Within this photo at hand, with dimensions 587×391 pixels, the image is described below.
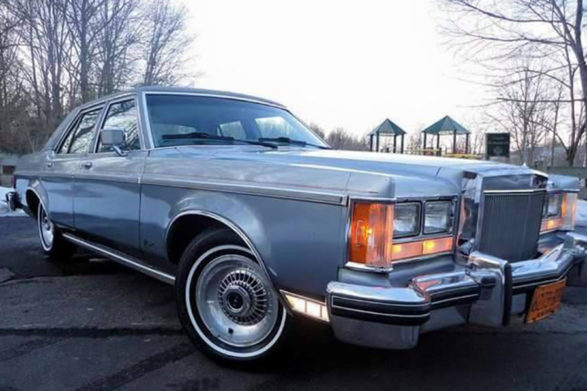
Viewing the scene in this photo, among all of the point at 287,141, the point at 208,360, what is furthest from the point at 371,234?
the point at 287,141

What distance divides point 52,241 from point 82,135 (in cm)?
145

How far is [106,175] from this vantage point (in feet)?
12.4

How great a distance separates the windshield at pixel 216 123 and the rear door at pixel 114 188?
195 millimetres

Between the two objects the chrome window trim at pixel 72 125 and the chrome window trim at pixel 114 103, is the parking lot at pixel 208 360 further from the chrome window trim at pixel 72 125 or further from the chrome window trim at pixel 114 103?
the chrome window trim at pixel 72 125

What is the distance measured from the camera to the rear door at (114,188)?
11.5 ft

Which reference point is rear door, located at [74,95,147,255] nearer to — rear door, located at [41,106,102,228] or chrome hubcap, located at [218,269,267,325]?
rear door, located at [41,106,102,228]

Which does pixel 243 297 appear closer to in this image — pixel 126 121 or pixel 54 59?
pixel 126 121

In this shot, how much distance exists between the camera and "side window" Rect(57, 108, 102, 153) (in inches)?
179

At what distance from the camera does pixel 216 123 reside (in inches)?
152

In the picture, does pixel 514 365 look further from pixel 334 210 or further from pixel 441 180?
pixel 334 210

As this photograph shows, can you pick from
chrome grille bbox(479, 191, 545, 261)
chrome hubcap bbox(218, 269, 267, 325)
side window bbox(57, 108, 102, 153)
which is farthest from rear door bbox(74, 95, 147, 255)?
chrome grille bbox(479, 191, 545, 261)

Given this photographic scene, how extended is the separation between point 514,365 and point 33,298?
384 centimetres

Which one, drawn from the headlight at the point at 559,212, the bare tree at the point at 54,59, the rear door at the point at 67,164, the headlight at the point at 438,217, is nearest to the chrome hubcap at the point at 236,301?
the headlight at the point at 438,217

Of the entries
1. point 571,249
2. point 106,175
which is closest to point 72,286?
point 106,175
